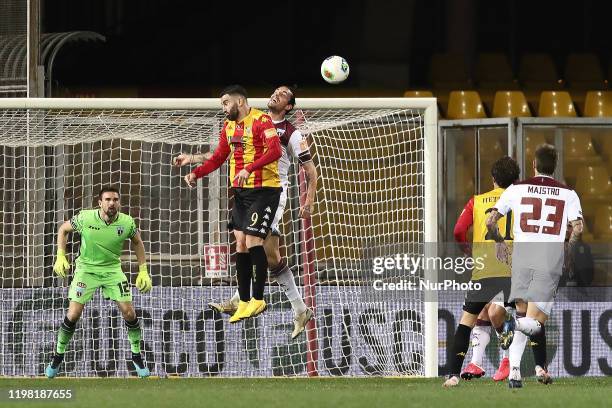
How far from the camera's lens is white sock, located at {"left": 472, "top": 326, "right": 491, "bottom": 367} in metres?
10.0

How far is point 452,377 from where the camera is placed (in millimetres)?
9336

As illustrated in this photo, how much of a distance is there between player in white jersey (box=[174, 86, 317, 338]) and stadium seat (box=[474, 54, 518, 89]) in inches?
228

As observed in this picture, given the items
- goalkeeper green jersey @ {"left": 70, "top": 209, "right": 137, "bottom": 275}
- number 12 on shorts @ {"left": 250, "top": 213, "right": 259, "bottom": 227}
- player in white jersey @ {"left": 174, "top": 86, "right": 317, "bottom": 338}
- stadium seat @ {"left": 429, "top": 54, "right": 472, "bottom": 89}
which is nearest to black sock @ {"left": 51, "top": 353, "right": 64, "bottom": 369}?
goalkeeper green jersey @ {"left": 70, "top": 209, "right": 137, "bottom": 275}

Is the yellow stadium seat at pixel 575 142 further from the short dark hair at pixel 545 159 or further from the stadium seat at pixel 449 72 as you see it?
the short dark hair at pixel 545 159

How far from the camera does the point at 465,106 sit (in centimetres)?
1431

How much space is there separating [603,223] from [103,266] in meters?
4.83

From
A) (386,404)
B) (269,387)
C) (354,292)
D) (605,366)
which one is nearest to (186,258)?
(354,292)

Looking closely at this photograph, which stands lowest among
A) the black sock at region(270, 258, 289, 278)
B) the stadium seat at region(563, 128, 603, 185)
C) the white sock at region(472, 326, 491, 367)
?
the white sock at region(472, 326, 491, 367)

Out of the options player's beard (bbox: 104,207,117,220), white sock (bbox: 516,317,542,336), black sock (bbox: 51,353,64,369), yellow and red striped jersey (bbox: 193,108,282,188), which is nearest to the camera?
white sock (bbox: 516,317,542,336)

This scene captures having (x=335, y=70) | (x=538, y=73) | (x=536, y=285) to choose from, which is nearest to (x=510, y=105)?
(x=538, y=73)

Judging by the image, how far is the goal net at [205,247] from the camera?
11.5 m

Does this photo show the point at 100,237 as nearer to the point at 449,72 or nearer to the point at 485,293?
the point at 485,293

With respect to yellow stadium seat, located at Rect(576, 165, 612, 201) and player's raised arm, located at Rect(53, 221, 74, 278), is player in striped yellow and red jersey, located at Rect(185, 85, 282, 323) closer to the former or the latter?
player's raised arm, located at Rect(53, 221, 74, 278)

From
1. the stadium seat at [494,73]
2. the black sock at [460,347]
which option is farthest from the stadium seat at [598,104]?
the black sock at [460,347]
